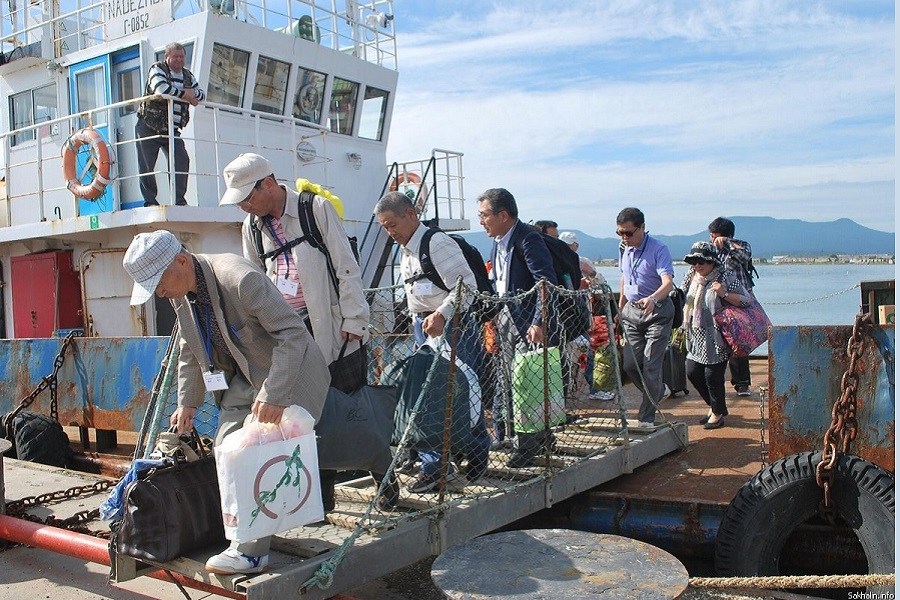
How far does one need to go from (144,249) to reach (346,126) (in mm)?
9151

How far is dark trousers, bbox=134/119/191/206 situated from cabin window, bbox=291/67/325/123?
2.14 m

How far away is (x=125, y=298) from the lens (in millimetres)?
9625

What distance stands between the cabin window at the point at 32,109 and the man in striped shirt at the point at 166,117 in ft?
9.62

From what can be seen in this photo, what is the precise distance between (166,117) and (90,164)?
1281 mm

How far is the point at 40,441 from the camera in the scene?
7004mm

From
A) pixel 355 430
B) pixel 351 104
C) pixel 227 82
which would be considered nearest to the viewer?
pixel 355 430

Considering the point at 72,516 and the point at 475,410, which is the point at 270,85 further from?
the point at 475,410

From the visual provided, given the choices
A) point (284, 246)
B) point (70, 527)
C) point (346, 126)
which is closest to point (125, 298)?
point (346, 126)

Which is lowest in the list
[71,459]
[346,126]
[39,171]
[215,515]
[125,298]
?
[71,459]

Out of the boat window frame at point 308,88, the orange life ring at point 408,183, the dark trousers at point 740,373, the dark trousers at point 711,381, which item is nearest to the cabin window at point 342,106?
the boat window frame at point 308,88

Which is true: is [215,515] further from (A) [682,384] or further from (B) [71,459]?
(A) [682,384]

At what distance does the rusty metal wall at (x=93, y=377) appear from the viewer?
6.74 m

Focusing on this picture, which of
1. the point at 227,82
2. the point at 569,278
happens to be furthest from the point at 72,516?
the point at 227,82

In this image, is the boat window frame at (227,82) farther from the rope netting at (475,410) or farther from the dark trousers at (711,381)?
the dark trousers at (711,381)
